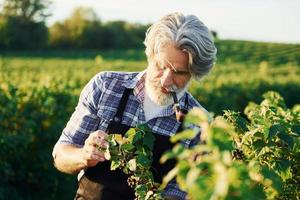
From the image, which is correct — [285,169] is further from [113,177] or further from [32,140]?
[32,140]

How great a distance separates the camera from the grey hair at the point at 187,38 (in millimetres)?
2727

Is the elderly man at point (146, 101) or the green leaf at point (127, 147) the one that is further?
the elderly man at point (146, 101)

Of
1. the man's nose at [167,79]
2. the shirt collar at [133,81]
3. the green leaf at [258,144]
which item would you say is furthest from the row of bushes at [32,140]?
the green leaf at [258,144]

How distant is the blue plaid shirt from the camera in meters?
2.93

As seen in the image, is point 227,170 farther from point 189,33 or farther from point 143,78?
point 143,78

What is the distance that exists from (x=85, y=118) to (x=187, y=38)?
0.64 meters

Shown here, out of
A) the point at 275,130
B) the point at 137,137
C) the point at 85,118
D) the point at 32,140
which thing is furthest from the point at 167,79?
the point at 32,140

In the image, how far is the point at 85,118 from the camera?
2.93 meters

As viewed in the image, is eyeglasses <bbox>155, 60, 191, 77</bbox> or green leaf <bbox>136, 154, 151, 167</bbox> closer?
green leaf <bbox>136, 154, 151, 167</bbox>

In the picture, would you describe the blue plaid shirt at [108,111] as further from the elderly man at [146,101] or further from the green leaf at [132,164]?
the green leaf at [132,164]

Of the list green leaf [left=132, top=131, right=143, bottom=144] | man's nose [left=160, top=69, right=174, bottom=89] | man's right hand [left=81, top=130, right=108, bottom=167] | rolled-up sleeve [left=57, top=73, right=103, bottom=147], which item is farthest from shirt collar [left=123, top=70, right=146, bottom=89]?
green leaf [left=132, top=131, right=143, bottom=144]

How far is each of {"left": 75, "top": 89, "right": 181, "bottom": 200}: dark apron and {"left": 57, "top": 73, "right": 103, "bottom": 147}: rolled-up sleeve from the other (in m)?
0.12

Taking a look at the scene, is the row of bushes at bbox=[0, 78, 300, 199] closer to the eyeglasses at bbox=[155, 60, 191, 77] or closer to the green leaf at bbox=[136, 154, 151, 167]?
the eyeglasses at bbox=[155, 60, 191, 77]

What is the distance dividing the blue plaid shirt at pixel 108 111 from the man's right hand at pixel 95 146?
36 centimetres
